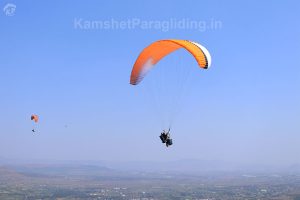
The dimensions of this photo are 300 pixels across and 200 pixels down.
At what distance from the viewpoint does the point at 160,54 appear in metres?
43.3

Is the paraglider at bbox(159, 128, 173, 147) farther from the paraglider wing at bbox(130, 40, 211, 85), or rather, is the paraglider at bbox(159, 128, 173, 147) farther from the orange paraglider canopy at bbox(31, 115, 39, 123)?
the orange paraglider canopy at bbox(31, 115, 39, 123)

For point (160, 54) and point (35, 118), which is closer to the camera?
point (160, 54)

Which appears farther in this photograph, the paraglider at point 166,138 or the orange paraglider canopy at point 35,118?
the orange paraglider canopy at point 35,118

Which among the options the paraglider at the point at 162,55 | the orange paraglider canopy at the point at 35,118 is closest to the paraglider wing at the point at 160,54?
the paraglider at the point at 162,55

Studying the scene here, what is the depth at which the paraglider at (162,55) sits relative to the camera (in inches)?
1467

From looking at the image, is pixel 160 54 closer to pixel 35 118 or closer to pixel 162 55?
pixel 162 55

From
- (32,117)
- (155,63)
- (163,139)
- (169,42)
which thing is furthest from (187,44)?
(32,117)

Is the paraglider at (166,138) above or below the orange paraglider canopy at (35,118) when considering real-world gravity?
below

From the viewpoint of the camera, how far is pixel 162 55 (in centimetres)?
4378

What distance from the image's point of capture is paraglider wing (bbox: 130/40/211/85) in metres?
37.2

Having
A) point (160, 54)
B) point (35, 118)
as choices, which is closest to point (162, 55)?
point (160, 54)

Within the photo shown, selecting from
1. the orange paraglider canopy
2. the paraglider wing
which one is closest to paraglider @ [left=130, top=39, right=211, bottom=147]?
the paraglider wing

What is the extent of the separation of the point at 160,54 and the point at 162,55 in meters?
0.55

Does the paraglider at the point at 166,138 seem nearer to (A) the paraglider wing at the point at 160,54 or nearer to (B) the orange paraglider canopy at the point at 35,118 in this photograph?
(A) the paraglider wing at the point at 160,54
